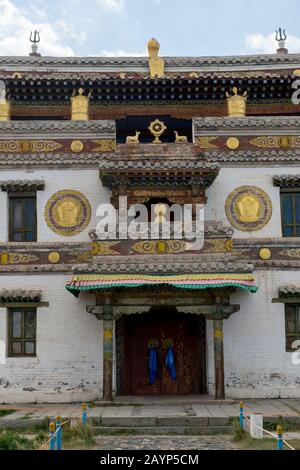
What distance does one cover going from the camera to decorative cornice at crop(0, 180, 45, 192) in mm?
22078

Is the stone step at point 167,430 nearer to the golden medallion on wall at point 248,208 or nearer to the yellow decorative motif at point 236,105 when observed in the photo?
the golden medallion on wall at point 248,208

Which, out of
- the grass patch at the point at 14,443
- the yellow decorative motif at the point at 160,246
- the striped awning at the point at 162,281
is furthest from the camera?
the yellow decorative motif at the point at 160,246

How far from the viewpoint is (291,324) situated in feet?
70.8

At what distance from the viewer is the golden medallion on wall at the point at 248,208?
72.9ft

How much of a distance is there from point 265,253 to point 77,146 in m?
6.79

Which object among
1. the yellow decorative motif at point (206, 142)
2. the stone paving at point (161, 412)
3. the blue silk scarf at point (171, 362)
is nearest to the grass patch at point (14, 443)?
the stone paving at point (161, 412)

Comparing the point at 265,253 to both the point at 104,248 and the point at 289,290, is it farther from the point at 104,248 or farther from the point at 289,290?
the point at 104,248

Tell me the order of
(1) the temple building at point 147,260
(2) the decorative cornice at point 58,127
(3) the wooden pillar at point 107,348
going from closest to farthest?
(3) the wooden pillar at point 107,348 → (1) the temple building at point 147,260 → (2) the decorative cornice at point 58,127

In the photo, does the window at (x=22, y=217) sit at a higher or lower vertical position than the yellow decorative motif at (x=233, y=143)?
lower

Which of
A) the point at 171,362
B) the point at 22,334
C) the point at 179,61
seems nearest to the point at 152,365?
the point at 171,362

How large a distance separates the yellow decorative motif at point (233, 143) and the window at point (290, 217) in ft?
7.34
